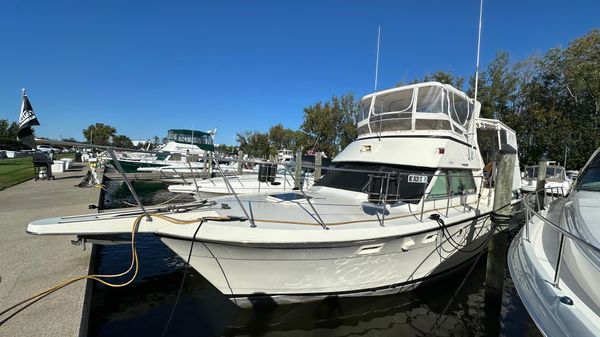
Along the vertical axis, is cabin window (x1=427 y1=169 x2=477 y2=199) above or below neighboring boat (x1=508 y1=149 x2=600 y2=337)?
above

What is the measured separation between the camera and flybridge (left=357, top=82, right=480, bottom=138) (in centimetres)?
680

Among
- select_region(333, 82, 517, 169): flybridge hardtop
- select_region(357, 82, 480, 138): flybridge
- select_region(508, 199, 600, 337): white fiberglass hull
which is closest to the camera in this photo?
select_region(508, 199, 600, 337): white fiberglass hull

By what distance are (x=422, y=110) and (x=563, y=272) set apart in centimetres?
462

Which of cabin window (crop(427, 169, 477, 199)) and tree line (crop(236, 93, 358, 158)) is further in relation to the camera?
tree line (crop(236, 93, 358, 158))

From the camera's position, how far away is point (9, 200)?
10.2 metres

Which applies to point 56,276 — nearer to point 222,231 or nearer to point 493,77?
point 222,231

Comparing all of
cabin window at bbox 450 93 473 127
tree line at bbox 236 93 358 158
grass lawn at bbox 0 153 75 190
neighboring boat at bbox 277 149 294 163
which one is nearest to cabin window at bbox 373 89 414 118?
cabin window at bbox 450 93 473 127

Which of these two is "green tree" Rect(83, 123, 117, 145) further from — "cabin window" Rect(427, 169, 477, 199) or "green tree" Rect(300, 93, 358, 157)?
"cabin window" Rect(427, 169, 477, 199)

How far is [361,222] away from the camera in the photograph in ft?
15.7

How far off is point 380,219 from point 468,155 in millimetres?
3610

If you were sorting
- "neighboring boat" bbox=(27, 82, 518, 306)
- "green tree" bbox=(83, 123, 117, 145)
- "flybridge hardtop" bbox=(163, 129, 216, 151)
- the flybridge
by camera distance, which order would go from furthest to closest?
"green tree" bbox=(83, 123, 117, 145) < "flybridge hardtop" bbox=(163, 129, 216, 151) < the flybridge < "neighboring boat" bbox=(27, 82, 518, 306)

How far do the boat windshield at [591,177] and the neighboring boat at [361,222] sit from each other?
1695mm

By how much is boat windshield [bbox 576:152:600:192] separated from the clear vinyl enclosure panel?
7.63ft

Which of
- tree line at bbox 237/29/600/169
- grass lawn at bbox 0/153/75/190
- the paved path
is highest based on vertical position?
tree line at bbox 237/29/600/169
